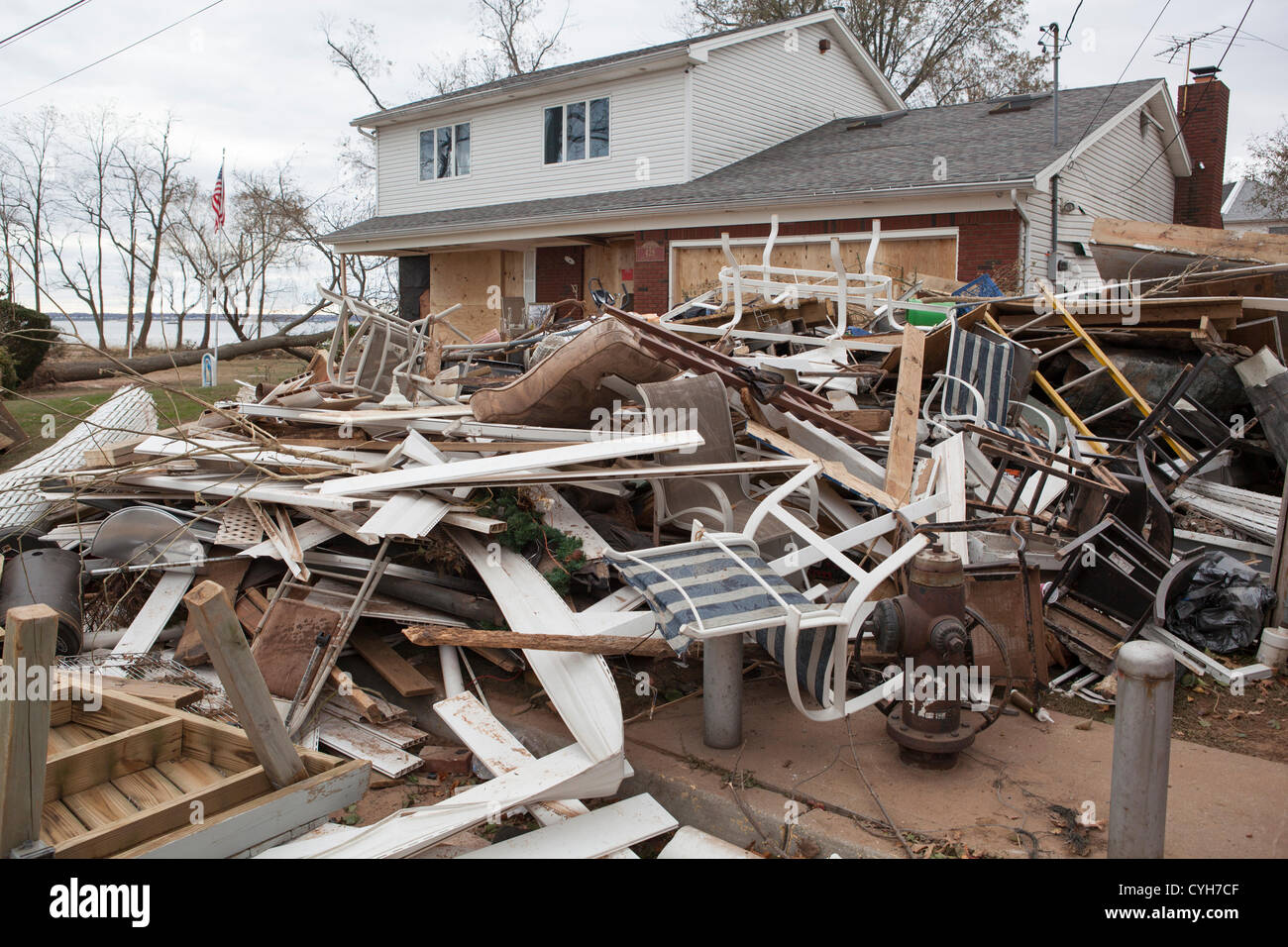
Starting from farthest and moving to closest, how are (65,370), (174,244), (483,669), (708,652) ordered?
(174,244)
(65,370)
(483,669)
(708,652)

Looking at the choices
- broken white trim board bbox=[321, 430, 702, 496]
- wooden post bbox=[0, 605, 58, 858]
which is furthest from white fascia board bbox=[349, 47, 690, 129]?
wooden post bbox=[0, 605, 58, 858]

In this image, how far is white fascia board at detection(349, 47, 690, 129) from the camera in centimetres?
1616

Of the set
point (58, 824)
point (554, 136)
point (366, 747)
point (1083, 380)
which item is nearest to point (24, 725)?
point (58, 824)

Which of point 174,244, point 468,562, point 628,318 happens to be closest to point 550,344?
point 628,318

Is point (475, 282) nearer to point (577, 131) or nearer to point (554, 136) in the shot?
point (554, 136)

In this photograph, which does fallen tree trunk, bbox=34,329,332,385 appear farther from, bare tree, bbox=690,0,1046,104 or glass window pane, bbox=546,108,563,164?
bare tree, bbox=690,0,1046,104

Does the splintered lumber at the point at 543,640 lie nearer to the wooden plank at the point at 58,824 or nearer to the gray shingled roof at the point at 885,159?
the wooden plank at the point at 58,824

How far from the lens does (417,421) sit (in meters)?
5.55

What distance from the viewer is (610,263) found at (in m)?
18.0

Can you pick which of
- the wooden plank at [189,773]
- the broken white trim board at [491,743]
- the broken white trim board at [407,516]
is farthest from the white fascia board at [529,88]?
the wooden plank at [189,773]

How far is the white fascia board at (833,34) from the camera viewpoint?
1623 cm

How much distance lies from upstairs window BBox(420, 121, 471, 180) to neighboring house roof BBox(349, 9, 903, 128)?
19.0 inches
